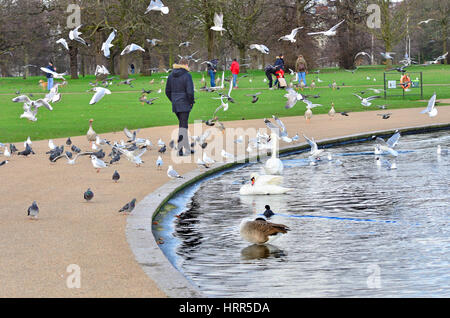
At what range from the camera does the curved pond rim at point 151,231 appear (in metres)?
6.41

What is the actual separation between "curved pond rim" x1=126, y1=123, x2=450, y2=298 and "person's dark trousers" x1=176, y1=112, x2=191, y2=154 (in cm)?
153

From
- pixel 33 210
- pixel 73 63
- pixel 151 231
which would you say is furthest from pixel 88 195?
pixel 73 63

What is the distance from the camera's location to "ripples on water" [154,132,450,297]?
7020 mm

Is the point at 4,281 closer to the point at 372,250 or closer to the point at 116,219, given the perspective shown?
the point at 116,219

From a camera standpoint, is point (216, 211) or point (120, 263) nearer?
point (120, 263)

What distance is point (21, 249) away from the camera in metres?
7.88

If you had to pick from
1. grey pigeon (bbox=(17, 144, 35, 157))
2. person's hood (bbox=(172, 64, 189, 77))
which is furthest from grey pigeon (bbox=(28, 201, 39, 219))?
grey pigeon (bbox=(17, 144, 35, 157))

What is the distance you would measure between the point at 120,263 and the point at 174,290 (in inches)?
45.3

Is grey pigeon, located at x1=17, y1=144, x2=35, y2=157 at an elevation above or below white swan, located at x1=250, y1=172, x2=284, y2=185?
above

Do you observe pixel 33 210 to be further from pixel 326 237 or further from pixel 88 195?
pixel 326 237

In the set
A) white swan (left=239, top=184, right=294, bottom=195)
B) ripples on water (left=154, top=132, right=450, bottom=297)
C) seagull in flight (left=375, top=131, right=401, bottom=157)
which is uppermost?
seagull in flight (left=375, top=131, right=401, bottom=157)

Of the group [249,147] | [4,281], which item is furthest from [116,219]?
[249,147]

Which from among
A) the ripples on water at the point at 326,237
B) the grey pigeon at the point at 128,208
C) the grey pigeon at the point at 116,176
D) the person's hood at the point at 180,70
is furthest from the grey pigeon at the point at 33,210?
the person's hood at the point at 180,70

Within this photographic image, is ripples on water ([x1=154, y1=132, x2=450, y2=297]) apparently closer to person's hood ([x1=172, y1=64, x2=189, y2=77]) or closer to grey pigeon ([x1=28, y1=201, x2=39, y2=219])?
grey pigeon ([x1=28, y1=201, x2=39, y2=219])
